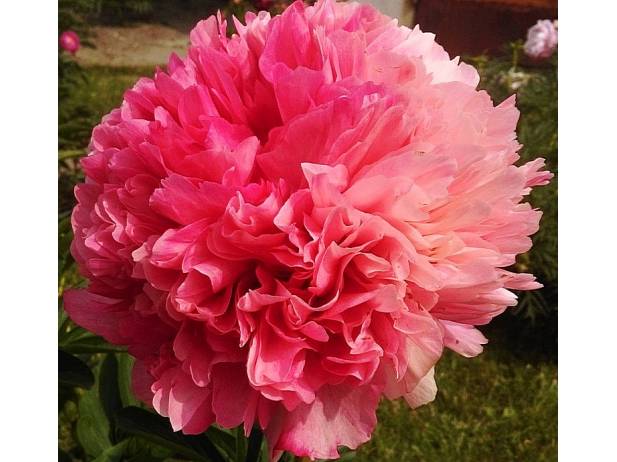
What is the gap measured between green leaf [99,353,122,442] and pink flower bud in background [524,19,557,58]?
2.72ft

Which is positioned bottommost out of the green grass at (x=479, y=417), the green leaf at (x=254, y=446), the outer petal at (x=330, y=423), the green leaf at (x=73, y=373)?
the green grass at (x=479, y=417)

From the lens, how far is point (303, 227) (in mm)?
551

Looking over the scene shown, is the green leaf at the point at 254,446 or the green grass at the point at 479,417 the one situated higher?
the green leaf at the point at 254,446

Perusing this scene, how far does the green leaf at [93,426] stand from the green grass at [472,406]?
662 millimetres

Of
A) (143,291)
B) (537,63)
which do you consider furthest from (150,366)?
(537,63)

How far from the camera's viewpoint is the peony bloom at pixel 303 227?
54 centimetres

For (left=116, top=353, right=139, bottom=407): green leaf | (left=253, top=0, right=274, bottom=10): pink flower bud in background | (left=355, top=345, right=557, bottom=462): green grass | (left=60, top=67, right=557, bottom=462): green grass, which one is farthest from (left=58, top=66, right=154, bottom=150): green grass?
(left=355, top=345, right=557, bottom=462): green grass

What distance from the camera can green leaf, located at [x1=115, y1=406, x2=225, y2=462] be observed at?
0.78 meters

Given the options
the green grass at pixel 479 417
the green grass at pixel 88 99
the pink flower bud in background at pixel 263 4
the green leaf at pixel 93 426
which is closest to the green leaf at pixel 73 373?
the green leaf at pixel 93 426

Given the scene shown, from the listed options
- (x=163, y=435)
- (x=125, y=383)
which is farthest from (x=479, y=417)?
(x=163, y=435)

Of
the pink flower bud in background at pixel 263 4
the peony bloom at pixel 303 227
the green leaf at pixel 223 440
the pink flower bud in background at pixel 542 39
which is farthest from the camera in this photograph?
the pink flower bud in background at pixel 542 39

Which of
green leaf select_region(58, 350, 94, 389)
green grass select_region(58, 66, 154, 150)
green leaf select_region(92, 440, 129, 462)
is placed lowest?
green grass select_region(58, 66, 154, 150)

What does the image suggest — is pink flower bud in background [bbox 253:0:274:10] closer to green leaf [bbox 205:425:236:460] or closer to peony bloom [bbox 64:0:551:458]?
peony bloom [bbox 64:0:551:458]

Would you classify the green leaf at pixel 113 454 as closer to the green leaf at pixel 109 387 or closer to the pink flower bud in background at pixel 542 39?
the green leaf at pixel 109 387
